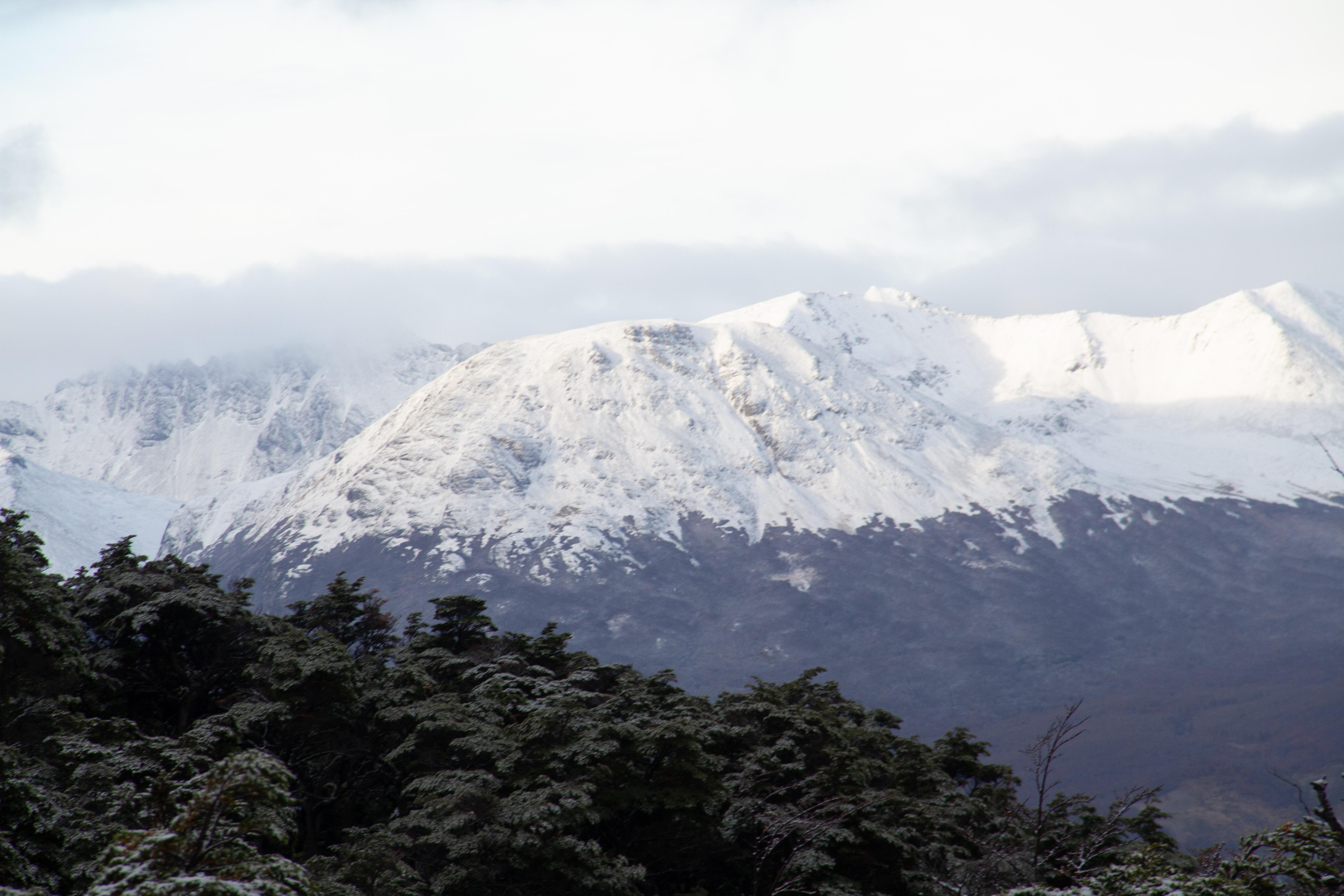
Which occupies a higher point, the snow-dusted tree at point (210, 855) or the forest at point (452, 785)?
the snow-dusted tree at point (210, 855)

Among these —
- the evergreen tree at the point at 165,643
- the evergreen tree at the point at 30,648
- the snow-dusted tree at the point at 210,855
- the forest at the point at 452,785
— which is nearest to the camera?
the snow-dusted tree at the point at 210,855

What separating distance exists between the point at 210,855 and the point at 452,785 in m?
18.7

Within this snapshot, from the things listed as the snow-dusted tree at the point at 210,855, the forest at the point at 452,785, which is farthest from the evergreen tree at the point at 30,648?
the snow-dusted tree at the point at 210,855

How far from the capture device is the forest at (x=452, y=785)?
20172mm

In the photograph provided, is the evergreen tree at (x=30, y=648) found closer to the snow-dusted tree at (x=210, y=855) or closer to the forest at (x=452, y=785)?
the forest at (x=452, y=785)

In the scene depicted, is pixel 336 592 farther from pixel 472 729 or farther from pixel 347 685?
pixel 472 729

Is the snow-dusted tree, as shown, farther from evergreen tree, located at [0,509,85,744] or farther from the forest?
evergreen tree, located at [0,509,85,744]

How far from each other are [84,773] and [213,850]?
16559 millimetres

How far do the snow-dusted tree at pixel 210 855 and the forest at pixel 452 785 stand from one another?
0.04 metres

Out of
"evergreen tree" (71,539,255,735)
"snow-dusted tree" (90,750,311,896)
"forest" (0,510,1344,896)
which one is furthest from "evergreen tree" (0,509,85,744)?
"snow-dusted tree" (90,750,311,896)

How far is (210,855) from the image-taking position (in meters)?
14.7

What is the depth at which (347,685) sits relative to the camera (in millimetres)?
40281

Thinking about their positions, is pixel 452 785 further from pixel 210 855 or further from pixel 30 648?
pixel 210 855

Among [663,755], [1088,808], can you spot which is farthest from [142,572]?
[1088,808]
